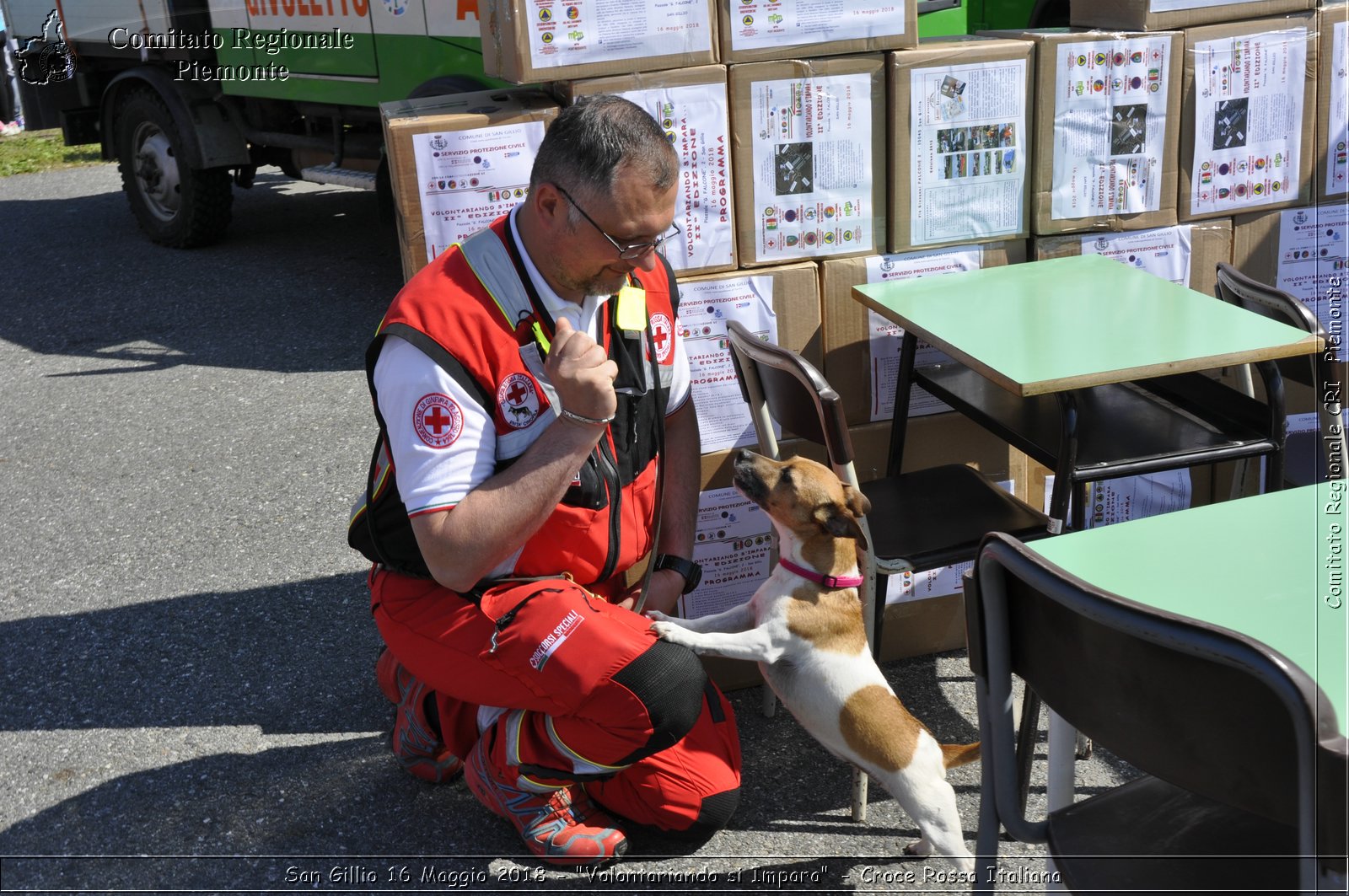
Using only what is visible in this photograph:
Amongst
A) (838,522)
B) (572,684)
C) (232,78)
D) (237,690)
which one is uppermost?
(232,78)

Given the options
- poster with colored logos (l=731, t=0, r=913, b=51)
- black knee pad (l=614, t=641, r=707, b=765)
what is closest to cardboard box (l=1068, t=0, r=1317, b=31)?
poster with colored logos (l=731, t=0, r=913, b=51)

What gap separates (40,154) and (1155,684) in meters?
13.7

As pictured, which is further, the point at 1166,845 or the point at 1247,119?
the point at 1247,119

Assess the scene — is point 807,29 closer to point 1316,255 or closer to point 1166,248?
point 1166,248

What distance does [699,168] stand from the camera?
113 inches

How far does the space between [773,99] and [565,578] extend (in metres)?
1.30

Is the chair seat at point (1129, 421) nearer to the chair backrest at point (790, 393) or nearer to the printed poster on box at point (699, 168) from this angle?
the chair backrest at point (790, 393)

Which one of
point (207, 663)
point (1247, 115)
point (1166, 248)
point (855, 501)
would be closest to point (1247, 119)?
point (1247, 115)

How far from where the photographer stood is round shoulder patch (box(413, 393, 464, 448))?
2.15m

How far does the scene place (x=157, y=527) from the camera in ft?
13.9

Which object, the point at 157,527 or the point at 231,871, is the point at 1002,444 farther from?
the point at 157,527

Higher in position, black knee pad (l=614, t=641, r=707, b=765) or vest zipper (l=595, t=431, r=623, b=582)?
vest zipper (l=595, t=431, r=623, b=582)

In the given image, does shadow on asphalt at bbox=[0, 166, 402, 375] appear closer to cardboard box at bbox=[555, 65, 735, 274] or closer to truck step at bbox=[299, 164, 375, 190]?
truck step at bbox=[299, 164, 375, 190]

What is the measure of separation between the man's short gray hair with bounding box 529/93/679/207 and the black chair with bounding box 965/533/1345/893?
1006 millimetres
